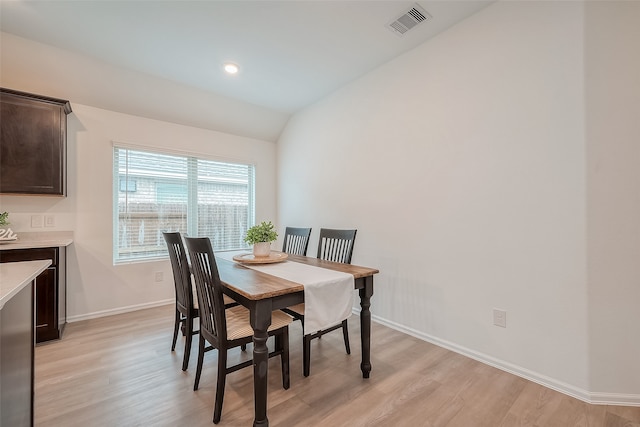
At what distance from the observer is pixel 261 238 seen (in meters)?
2.35

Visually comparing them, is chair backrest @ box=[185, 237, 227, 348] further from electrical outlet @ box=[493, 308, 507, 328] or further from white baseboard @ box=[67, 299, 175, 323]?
white baseboard @ box=[67, 299, 175, 323]

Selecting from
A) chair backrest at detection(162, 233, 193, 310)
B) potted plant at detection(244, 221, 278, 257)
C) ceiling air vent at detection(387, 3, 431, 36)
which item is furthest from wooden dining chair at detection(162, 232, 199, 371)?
ceiling air vent at detection(387, 3, 431, 36)

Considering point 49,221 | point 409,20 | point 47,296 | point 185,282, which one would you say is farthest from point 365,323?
point 49,221

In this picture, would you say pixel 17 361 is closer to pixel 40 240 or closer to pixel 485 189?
pixel 40 240

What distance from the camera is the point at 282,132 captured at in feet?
15.1

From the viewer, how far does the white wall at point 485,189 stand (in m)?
1.85

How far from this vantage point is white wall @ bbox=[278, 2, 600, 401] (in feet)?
6.08

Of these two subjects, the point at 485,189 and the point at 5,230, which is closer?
Answer: the point at 485,189

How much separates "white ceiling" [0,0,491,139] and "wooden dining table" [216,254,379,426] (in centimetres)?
201

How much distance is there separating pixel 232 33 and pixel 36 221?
2688 mm

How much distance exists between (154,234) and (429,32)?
3.74 metres

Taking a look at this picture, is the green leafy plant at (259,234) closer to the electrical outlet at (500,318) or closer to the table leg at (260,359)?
the table leg at (260,359)

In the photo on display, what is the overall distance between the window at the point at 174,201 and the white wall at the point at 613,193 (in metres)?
3.94

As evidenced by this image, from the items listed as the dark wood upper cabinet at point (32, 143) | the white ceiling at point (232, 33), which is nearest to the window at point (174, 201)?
the dark wood upper cabinet at point (32, 143)
